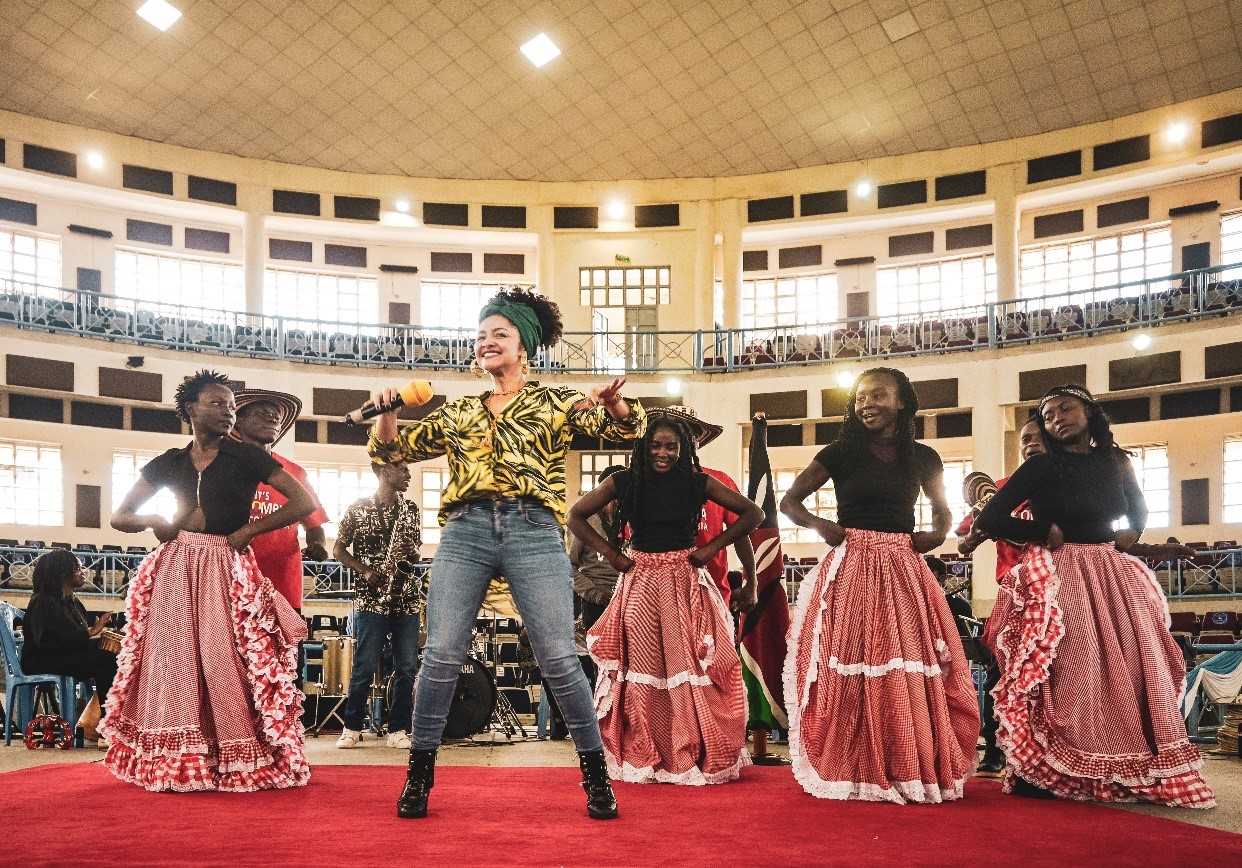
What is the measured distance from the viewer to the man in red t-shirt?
5633mm

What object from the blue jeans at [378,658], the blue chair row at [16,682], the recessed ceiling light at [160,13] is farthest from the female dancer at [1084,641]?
the recessed ceiling light at [160,13]

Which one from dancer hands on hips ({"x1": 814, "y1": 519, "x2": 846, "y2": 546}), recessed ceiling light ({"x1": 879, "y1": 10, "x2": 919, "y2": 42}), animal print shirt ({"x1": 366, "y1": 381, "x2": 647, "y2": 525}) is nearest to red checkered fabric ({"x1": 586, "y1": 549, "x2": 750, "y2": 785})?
dancer hands on hips ({"x1": 814, "y1": 519, "x2": 846, "y2": 546})

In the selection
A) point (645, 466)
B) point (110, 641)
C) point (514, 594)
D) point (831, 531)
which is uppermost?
point (645, 466)

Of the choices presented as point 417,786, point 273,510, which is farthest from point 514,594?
point 273,510

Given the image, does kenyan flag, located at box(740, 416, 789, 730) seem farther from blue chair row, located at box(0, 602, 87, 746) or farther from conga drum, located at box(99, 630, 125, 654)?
blue chair row, located at box(0, 602, 87, 746)

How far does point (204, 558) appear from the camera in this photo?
447cm

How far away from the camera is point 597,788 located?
11.7ft

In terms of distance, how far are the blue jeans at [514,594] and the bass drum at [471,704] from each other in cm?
354

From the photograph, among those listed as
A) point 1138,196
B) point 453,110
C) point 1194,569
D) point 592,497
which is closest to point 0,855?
point 592,497

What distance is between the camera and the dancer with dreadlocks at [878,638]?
164 inches

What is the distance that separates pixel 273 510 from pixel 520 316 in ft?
7.17

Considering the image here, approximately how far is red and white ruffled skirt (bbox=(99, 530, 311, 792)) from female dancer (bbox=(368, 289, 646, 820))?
1.00 m

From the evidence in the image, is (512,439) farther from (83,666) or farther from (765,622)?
(83,666)

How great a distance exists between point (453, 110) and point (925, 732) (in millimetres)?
15430
